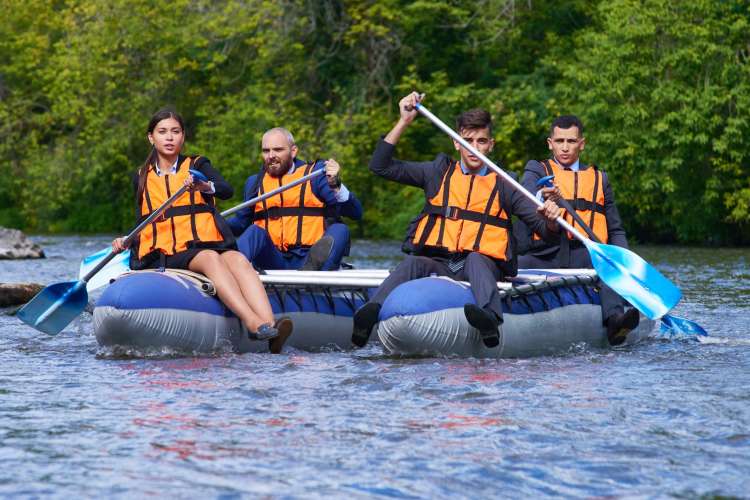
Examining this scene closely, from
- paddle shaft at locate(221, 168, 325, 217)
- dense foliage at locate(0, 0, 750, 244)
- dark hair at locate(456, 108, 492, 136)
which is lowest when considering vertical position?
paddle shaft at locate(221, 168, 325, 217)

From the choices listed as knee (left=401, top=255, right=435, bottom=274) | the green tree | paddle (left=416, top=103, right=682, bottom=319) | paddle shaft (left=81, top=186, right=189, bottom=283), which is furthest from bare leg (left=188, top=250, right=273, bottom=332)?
the green tree

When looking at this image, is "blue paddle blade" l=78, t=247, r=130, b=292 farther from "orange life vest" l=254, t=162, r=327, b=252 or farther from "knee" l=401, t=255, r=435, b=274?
"knee" l=401, t=255, r=435, b=274

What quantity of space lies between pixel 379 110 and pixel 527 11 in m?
2.95

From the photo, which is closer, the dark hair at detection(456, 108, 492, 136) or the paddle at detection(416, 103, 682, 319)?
the dark hair at detection(456, 108, 492, 136)

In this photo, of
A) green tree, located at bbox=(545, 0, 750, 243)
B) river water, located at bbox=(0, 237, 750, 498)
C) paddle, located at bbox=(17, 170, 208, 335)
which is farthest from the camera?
green tree, located at bbox=(545, 0, 750, 243)

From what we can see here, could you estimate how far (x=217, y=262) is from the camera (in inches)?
265

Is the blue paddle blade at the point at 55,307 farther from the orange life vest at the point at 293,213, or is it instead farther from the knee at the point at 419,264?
the knee at the point at 419,264

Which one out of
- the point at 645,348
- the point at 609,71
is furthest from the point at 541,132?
the point at 645,348

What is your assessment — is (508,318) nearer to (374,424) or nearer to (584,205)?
(584,205)

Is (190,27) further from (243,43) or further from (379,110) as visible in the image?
(379,110)

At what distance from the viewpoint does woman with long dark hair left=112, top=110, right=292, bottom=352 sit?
668 cm

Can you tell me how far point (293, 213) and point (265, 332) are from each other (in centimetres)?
137

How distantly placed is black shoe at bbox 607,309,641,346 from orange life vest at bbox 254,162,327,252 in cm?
173

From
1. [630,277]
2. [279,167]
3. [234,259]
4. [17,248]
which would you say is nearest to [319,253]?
[279,167]
